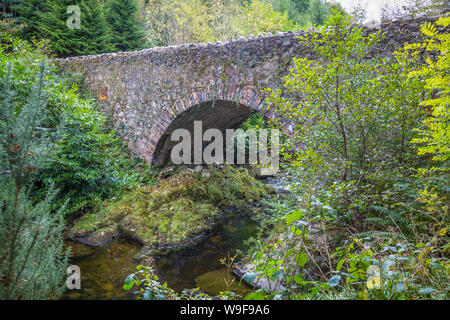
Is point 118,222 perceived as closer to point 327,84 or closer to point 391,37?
point 327,84

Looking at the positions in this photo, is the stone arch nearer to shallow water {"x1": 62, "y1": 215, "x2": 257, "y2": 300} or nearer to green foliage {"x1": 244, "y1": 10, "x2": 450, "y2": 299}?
green foliage {"x1": 244, "y1": 10, "x2": 450, "y2": 299}

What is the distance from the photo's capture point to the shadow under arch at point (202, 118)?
6348mm

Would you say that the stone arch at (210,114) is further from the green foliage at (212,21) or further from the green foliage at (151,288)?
the green foliage at (212,21)

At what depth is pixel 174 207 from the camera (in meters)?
5.49

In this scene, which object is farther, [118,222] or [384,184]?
[118,222]

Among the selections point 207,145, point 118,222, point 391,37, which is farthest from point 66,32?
point 391,37

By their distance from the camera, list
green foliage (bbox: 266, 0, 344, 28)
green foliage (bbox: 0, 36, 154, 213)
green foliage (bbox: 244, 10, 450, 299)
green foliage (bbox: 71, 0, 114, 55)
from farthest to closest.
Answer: green foliage (bbox: 266, 0, 344, 28)
green foliage (bbox: 71, 0, 114, 55)
green foliage (bbox: 0, 36, 154, 213)
green foliage (bbox: 244, 10, 450, 299)

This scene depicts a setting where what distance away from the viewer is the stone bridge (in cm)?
504

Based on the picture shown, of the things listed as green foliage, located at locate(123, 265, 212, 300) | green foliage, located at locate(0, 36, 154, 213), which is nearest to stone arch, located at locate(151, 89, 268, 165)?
green foliage, located at locate(0, 36, 154, 213)

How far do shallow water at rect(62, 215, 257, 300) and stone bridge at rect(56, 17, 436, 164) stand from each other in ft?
9.18

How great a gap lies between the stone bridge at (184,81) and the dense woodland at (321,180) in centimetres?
75
